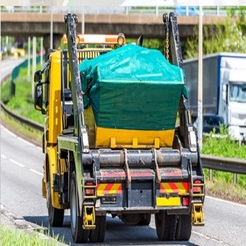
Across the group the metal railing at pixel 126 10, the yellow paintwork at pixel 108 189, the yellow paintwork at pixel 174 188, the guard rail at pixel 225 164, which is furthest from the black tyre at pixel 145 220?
the metal railing at pixel 126 10

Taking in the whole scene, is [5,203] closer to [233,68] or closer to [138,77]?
[138,77]

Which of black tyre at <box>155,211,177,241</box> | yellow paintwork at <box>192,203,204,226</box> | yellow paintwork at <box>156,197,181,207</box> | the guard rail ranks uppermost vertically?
yellow paintwork at <box>156,197,181,207</box>

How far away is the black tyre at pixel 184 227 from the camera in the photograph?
53.2 feet

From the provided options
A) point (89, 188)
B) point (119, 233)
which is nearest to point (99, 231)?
point (89, 188)

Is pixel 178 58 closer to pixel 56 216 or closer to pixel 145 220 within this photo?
pixel 145 220

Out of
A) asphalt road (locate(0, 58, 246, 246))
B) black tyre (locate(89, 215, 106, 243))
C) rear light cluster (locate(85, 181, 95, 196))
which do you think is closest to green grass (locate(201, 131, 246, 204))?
asphalt road (locate(0, 58, 246, 246))

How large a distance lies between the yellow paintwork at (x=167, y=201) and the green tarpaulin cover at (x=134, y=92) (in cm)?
112

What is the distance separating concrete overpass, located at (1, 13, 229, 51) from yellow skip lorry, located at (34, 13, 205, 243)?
47.8 metres

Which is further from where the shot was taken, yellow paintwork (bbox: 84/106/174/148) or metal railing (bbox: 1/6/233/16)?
metal railing (bbox: 1/6/233/16)

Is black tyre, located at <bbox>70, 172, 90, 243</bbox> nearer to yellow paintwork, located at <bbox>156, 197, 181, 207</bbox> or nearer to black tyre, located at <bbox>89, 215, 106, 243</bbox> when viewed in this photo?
black tyre, located at <bbox>89, 215, 106, 243</bbox>

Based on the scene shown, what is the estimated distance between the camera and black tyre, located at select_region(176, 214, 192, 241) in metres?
16.2

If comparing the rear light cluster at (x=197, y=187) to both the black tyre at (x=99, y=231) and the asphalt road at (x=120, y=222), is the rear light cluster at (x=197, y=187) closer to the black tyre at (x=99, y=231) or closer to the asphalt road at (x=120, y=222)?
the asphalt road at (x=120, y=222)

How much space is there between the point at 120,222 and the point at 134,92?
414 cm

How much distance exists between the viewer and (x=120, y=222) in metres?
19.5
